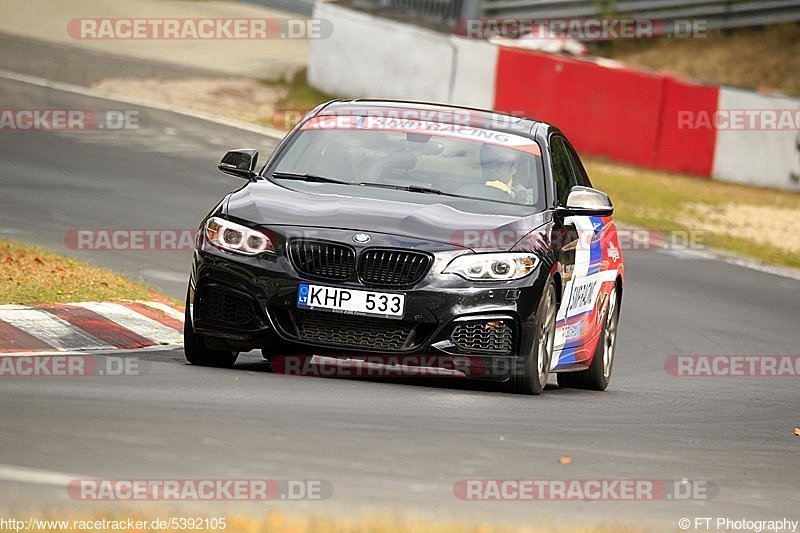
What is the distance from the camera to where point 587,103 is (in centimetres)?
2531

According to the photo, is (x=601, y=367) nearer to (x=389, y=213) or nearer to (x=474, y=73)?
(x=389, y=213)

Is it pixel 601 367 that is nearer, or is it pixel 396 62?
pixel 601 367

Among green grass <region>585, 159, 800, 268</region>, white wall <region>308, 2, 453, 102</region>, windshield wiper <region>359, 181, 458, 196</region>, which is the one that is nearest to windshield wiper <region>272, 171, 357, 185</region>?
windshield wiper <region>359, 181, 458, 196</region>

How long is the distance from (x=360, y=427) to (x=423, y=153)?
9.51 ft

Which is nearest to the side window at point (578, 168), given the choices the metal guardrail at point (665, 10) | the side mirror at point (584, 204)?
the side mirror at point (584, 204)

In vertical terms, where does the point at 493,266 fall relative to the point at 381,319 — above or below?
above

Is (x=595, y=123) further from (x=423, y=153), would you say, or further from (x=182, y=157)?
(x=423, y=153)

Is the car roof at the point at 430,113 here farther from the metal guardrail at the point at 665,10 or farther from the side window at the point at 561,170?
the metal guardrail at the point at 665,10

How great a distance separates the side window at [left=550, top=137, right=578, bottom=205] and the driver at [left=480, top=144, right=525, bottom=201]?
10.8 inches

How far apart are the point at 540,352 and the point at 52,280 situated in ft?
12.6

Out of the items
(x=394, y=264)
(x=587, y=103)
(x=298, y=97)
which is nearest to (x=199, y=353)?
(x=394, y=264)

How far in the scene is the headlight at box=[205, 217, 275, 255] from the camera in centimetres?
894

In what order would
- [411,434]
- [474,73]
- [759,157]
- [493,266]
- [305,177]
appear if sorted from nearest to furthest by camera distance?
[411,434] → [493,266] → [305,177] → [759,157] → [474,73]

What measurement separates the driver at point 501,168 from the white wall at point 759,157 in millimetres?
15695
